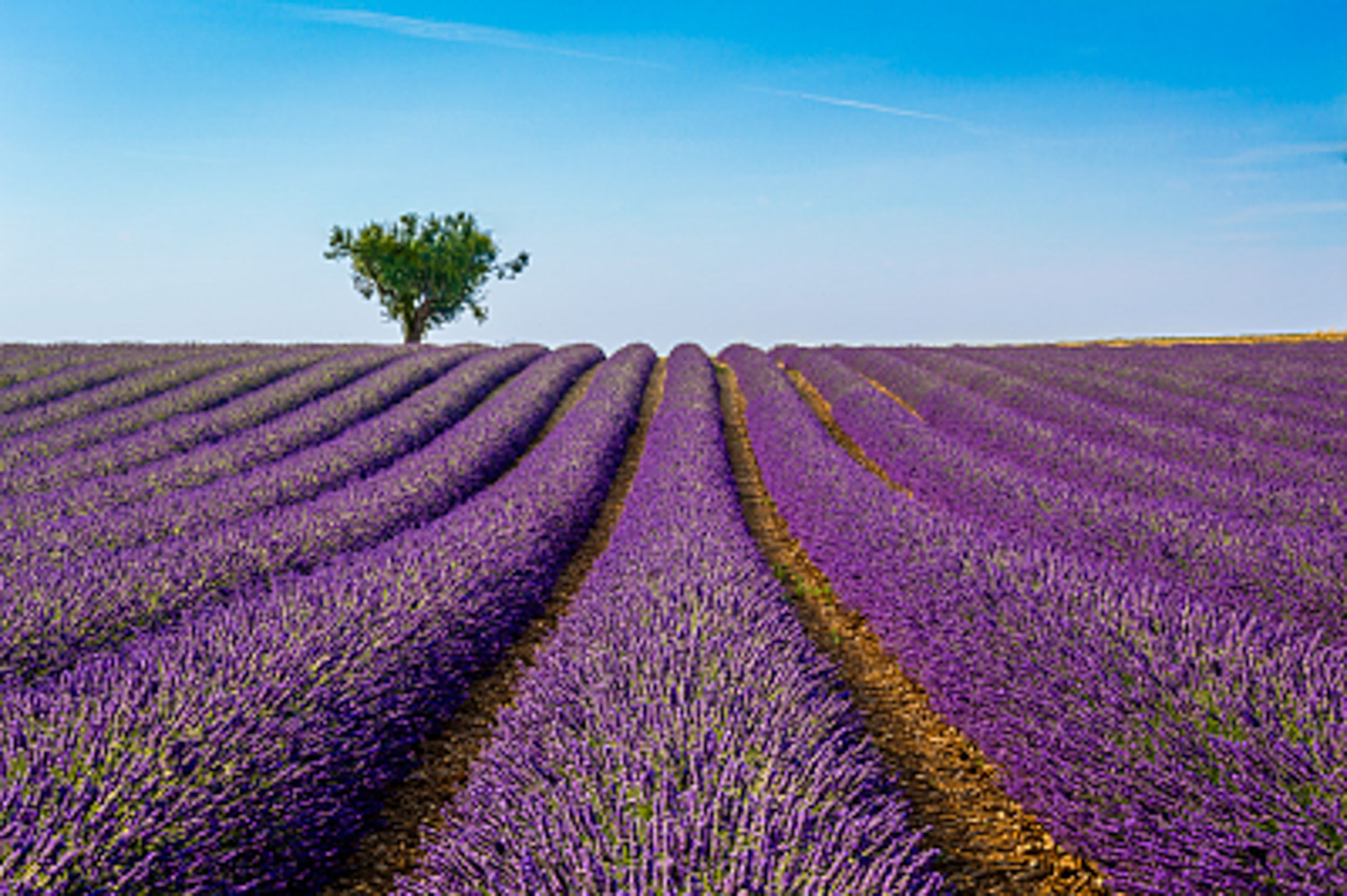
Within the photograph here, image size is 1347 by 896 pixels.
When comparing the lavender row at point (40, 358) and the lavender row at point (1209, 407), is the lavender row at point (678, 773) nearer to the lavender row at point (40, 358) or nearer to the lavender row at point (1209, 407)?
the lavender row at point (1209, 407)

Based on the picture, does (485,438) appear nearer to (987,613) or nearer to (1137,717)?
(987,613)

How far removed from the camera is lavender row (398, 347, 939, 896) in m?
1.80

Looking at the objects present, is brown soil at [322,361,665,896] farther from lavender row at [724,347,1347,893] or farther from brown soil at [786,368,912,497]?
brown soil at [786,368,912,497]

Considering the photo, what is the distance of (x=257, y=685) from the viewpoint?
2939 mm

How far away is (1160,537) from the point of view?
513 cm

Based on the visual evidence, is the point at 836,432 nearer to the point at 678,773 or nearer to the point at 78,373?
the point at 678,773

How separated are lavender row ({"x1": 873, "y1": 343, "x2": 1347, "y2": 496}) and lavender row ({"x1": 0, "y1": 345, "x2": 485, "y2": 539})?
9.67 metres

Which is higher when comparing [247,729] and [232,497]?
[232,497]

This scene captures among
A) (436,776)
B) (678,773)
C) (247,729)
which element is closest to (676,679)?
(678,773)

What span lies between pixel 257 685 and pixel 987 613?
3195mm

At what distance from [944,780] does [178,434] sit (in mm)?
10134

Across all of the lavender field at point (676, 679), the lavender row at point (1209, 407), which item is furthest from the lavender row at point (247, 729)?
the lavender row at point (1209, 407)

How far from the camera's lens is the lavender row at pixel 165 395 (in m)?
9.67

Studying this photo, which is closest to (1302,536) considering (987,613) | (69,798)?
(987,613)
